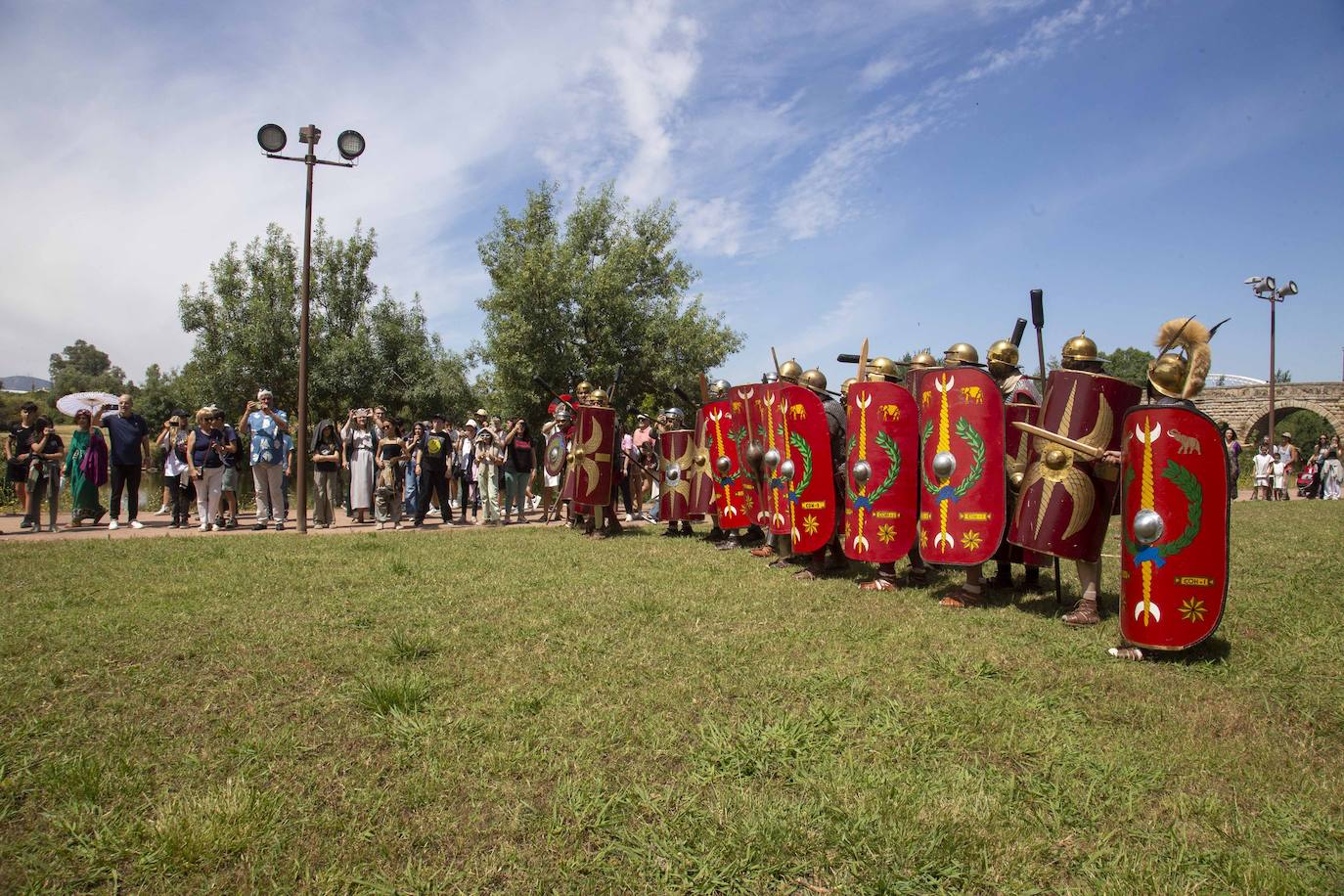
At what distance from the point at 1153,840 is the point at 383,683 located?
299 cm

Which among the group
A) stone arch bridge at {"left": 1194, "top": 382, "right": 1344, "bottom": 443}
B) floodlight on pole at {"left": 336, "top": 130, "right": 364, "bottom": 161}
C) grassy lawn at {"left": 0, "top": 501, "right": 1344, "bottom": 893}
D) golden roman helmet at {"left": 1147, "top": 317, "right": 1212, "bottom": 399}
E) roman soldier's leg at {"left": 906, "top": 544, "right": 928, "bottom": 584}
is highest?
floodlight on pole at {"left": 336, "top": 130, "right": 364, "bottom": 161}

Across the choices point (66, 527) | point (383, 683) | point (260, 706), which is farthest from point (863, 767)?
point (66, 527)

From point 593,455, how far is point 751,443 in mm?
2793

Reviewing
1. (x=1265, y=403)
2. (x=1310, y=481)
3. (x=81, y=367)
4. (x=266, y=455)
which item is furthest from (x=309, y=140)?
(x=81, y=367)

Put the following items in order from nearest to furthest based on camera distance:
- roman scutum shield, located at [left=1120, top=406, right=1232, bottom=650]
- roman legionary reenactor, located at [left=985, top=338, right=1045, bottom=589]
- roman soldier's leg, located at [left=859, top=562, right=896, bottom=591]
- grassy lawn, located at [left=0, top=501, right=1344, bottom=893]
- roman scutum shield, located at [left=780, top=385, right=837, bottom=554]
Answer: grassy lawn, located at [left=0, top=501, right=1344, bottom=893], roman scutum shield, located at [left=1120, top=406, right=1232, bottom=650], roman legionary reenactor, located at [left=985, top=338, right=1045, bottom=589], roman soldier's leg, located at [left=859, top=562, right=896, bottom=591], roman scutum shield, located at [left=780, top=385, right=837, bottom=554]

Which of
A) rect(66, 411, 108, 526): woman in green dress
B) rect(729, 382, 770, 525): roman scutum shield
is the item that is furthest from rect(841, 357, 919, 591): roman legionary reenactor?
rect(66, 411, 108, 526): woman in green dress

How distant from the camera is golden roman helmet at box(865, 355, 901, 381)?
243 inches

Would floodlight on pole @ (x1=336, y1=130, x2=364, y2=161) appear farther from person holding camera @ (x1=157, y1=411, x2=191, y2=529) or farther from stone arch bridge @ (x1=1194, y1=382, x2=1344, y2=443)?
stone arch bridge @ (x1=1194, y1=382, x2=1344, y2=443)

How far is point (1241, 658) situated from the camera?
4285 millimetres

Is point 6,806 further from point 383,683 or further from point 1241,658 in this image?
point 1241,658

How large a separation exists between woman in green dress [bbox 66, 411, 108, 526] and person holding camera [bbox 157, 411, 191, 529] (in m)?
0.75

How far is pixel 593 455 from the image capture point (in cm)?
1000

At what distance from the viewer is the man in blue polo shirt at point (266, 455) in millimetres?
11117

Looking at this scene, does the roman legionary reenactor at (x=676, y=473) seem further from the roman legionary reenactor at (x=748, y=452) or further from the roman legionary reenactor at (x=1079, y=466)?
the roman legionary reenactor at (x=1079, y=466)
